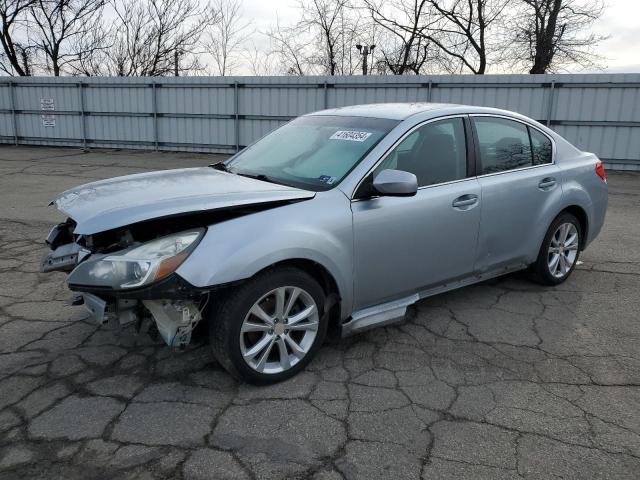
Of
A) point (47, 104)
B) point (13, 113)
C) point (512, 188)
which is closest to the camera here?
point (512, 188)

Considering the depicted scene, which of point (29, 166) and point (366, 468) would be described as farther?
point (29, 166)

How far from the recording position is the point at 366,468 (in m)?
2.51

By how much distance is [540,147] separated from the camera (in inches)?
187

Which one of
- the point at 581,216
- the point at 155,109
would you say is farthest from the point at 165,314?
the point at 155,109

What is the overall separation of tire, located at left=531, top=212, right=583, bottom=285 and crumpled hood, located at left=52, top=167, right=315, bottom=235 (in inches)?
99.2

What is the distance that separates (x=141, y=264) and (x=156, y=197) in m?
0.50

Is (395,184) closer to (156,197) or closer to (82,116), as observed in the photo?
(156,197)

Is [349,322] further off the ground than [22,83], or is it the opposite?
[22,83]

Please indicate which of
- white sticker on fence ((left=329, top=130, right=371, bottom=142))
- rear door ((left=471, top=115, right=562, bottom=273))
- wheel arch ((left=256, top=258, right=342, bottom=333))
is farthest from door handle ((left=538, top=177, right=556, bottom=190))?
wheel arch ((left=256, top=258, right=342, bottom=333))

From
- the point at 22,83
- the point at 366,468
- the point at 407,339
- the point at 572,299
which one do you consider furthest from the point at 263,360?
the point at 22,83

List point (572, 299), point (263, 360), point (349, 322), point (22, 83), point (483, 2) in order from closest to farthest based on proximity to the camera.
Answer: point (263, 360) → point (349, 322) → point (572, 299) → point (22, 83) → point (483, 2)

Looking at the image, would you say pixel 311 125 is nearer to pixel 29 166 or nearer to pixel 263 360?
pixel 263 360

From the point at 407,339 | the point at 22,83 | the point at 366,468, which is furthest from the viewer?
the point at 22,83

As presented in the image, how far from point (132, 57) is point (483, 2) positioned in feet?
54.1
